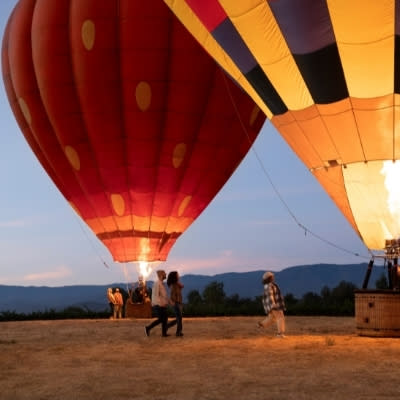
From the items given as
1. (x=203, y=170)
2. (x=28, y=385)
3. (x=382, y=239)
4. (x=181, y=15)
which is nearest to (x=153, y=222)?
(x=203, y=170)

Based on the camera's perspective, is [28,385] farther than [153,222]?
No

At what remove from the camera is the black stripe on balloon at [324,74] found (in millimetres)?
10789

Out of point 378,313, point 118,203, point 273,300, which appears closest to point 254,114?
point 118,203

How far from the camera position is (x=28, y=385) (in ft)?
24.9

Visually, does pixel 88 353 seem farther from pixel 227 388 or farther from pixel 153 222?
pixel 153 222

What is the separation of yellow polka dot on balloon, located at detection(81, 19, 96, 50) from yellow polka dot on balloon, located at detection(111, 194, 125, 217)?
3920mm

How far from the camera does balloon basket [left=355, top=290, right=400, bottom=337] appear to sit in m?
11.9

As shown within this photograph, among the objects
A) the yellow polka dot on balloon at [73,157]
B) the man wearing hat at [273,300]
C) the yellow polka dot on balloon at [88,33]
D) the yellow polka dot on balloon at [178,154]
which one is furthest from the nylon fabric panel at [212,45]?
the yellow polka dot on balloon at [73,157]

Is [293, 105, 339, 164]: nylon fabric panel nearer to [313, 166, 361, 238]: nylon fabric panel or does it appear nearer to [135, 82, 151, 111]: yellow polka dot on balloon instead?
[313, 166, 361, 238]: nylon fabric panel

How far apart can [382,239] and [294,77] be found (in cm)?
295

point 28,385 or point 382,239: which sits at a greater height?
point 382,239

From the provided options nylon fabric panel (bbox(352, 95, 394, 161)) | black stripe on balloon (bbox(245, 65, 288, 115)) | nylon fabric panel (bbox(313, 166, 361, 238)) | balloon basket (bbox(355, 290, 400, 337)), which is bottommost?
balloon basket (bbox(355, 290, 400, 337))

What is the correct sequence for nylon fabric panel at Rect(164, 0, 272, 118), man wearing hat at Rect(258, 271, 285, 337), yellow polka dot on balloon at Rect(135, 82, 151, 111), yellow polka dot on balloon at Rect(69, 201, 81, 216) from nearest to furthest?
man wearing hat at Rect(258, 271, 285, 337), nylon fabric panel at Rect(164, 0, 272, 118), yellow polka dot on balloon at Rect(135, 82, 151, 111), yellow polka dot on balloon at Rect(69, 201, 81, 216)

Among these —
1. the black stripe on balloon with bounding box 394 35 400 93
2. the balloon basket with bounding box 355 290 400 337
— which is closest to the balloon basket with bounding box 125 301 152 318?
the balloon basket with bounding box 355 290 400 337
